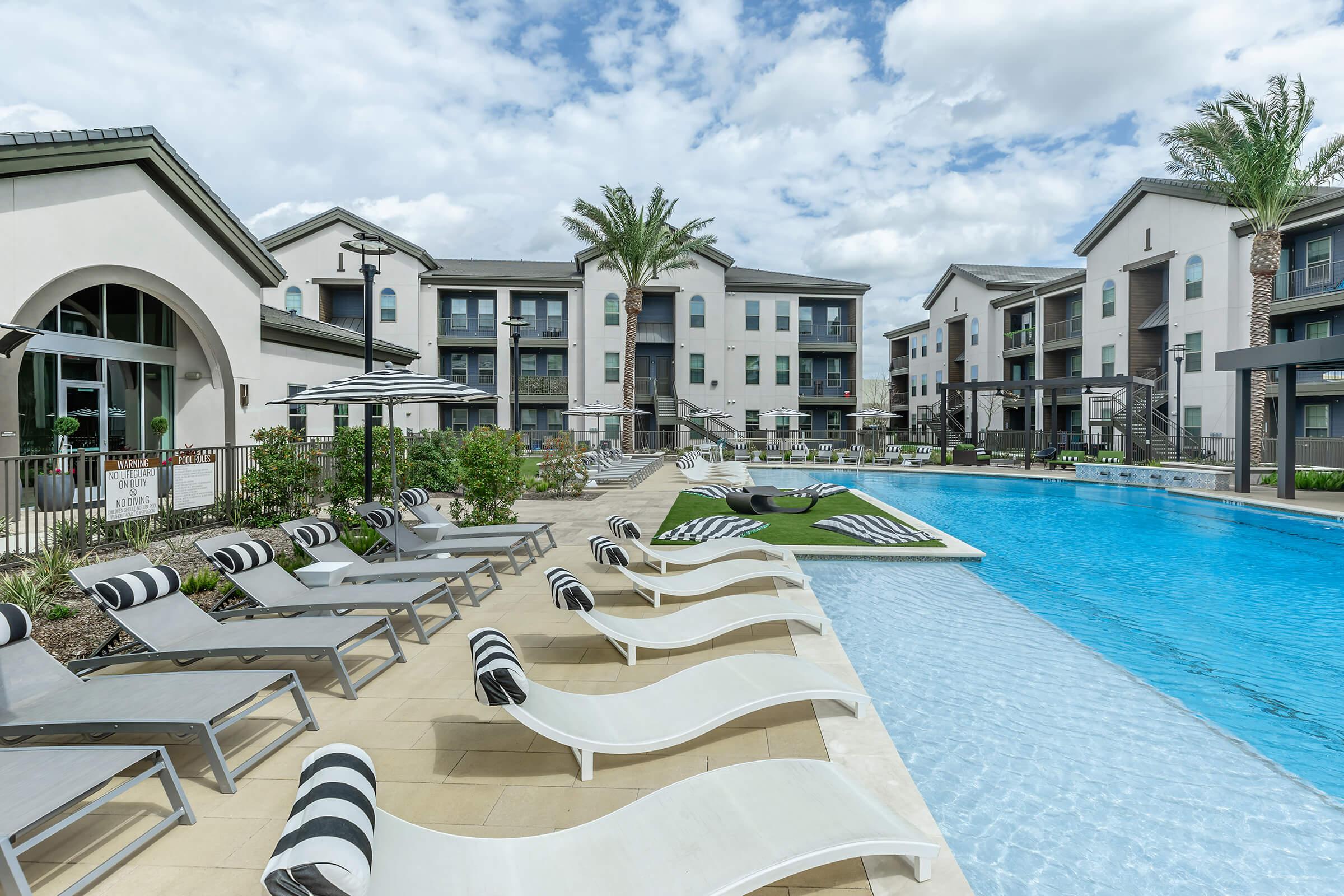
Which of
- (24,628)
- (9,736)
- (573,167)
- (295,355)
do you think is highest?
(573,167)

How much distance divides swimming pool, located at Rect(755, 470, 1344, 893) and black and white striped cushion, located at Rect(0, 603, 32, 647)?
512 centimetres

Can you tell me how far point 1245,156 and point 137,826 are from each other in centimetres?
2988

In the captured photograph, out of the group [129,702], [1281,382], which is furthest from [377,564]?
[1281,382]

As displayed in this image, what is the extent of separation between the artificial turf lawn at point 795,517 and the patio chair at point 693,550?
2.24 ft

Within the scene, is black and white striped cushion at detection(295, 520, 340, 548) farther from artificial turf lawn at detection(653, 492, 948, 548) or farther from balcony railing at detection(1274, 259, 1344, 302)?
balcony railing at detection(1274, 259, 1344, 302)

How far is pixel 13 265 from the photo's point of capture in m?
10.1

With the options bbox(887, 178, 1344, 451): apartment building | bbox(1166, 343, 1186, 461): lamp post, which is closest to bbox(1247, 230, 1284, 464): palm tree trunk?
bbox(887, 178, 1344, 451): apartment building

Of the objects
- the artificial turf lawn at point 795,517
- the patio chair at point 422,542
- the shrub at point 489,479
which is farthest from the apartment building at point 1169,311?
the patio chair at point 422,542

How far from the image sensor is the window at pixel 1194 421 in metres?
29.6

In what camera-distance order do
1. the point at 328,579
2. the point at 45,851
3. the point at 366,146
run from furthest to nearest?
the point at 366,146, the point at 328,579, the point at 45,851

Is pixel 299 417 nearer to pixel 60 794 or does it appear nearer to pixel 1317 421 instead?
pixel 60 794

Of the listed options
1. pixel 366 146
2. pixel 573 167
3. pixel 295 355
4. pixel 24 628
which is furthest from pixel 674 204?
pixel 24 628

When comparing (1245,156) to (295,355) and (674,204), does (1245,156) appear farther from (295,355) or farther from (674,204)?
(295,355)

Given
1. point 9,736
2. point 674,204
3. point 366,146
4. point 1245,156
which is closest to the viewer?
point 9,736
